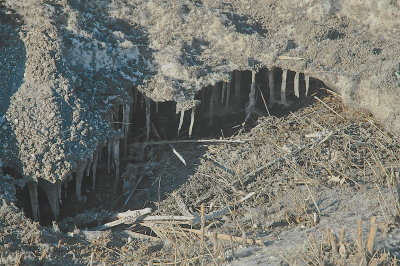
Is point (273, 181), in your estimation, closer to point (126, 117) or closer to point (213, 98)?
point (213, 98)

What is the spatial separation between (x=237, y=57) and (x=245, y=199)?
48.6 inches

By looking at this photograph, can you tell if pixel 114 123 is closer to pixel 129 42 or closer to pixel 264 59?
pixel 129 42

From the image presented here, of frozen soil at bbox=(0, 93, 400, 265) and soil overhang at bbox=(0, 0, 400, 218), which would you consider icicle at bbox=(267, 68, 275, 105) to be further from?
frozen soil at bbox=(0, 93, 400, 265)

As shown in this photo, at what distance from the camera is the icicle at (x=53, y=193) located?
15.5ft

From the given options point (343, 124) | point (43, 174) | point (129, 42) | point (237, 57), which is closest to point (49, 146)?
point (43, 174)

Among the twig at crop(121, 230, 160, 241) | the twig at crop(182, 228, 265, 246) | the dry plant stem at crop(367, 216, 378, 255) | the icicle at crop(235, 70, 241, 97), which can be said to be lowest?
the twig at crop(121, 230, 160, 241)

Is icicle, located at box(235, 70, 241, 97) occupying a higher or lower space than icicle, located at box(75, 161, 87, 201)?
higher

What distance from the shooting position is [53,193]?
475 centimetres

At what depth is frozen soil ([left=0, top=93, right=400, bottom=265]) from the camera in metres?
4.27

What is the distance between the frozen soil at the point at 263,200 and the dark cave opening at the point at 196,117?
137 millimetres

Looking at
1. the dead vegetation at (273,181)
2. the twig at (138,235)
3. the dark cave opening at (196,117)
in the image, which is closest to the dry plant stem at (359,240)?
the dead vegetation at (273,181)

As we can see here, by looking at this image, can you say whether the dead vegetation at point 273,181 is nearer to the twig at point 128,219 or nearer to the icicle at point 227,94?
the twig at point 128,219

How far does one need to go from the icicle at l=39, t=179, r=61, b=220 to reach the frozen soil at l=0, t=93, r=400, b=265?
11 centimetres

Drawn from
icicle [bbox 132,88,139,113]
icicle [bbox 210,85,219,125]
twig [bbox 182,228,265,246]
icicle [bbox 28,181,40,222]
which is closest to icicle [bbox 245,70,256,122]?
icicle [bbox 210,85,219,125]
